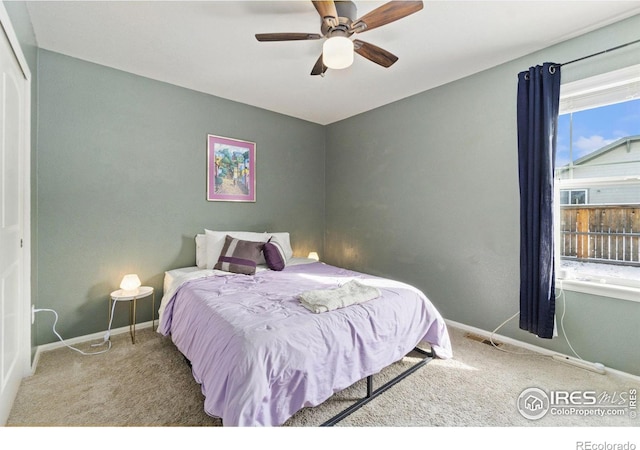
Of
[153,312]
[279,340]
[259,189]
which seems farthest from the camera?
[259,189]

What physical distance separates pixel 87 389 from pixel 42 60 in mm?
2672

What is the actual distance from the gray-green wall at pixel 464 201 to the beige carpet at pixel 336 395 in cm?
40

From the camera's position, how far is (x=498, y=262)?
8.89 feet

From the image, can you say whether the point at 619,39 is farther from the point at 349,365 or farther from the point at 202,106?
the point at 202,106

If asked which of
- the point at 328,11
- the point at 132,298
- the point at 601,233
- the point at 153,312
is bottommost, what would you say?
the point at 153,312

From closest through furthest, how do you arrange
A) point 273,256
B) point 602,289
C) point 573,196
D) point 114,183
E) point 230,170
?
point 602,289, point 573,196, point 114,183, point 273,256, point 230,170

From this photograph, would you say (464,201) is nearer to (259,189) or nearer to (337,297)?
(337,297)

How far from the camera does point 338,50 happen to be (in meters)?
1.75

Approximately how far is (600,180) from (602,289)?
2.79 feet

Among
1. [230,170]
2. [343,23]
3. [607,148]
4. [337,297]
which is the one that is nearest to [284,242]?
[230,170]

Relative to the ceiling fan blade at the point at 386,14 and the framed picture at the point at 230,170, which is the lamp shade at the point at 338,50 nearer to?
the ceiling fan blade at the point at 386,14

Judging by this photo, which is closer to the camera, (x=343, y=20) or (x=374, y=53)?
(x=343, y=20)

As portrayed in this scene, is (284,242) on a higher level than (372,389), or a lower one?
higher

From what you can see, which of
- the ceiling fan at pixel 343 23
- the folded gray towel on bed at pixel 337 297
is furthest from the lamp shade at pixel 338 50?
the folded gray towel on bed at pixel 337 297
